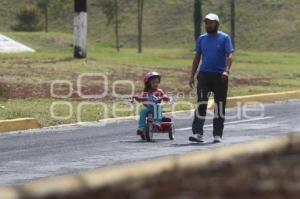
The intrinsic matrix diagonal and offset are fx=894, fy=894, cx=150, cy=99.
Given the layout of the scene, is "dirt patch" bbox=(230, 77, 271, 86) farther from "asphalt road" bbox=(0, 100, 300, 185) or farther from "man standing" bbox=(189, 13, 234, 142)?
"man standing" bbox=(189, 13, 234, 142)

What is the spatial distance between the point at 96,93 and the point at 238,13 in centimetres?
6181

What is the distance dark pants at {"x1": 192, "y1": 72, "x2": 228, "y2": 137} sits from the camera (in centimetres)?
1265

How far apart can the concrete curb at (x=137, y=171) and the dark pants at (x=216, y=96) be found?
8555 millimetres

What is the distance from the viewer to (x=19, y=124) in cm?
1521

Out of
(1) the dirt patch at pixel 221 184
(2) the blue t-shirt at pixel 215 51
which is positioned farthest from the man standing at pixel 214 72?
(1) the dirt patch at pixel 221 184

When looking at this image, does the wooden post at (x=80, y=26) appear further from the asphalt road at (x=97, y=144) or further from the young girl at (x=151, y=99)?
the young girl at (x=151, y=99)

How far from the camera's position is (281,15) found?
84.6 m

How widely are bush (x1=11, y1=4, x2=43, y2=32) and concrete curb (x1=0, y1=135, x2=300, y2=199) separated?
8209cm

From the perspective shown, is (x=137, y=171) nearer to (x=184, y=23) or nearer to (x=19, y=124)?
(x=19, y=124)

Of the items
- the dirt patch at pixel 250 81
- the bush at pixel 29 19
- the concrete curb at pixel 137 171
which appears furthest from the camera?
the bush at pixel 29 19

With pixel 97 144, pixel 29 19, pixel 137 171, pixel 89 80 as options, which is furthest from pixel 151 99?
pixel 29 19

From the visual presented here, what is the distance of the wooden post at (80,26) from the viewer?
32.2 m

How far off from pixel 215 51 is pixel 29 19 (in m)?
74.5

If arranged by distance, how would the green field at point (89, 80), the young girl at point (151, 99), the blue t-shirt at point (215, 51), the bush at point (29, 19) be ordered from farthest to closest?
the bush at point (29, 19)
the green field at point (89, 80)
the young girl at point (151, 99)
the blue t-shirt at point (215, 51)
